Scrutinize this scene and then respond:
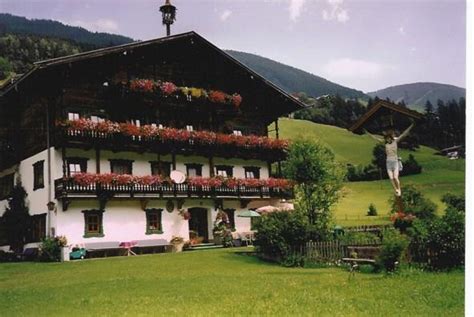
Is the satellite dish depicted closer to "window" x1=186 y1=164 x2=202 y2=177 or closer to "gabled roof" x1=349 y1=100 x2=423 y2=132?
"window" x1=186 y1=164 x2=202 y2=177

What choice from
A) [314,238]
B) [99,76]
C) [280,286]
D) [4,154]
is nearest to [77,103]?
[99,76]

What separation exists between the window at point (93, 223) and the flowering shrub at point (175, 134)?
3427 mm

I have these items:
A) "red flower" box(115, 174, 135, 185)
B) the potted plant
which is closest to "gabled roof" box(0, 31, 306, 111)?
"red flower" box(115, 174, 135, 185)

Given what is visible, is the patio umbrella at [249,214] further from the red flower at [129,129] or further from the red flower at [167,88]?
the red flower at [167,88]

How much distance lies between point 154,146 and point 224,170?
4.67 metres

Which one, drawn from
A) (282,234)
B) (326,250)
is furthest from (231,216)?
(326,250)

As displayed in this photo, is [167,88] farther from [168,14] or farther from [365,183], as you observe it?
[365,183]

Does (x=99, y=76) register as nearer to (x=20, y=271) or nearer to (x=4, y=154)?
(x=4, y=154)

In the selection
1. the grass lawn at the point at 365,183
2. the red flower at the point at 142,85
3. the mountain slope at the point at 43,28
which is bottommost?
the grass lawn at the point at 365,183

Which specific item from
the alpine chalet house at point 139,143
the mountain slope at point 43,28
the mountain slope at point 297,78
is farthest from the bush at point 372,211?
the mountain slope at point 43,28

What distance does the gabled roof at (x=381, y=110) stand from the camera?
13.3 metres

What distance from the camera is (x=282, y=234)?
58.4 feet

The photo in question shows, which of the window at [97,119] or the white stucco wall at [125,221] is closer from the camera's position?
the white stucco wall at [125,221]

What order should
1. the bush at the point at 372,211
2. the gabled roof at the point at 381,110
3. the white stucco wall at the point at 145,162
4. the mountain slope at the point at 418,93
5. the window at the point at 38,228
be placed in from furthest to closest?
the bush at the point at 372,211 < the white stucco wall at the point at 145,162 < the window at the point at 38,228 < the gabled roof at the point at 381,110 < the mountain slope at the point at 418,93
